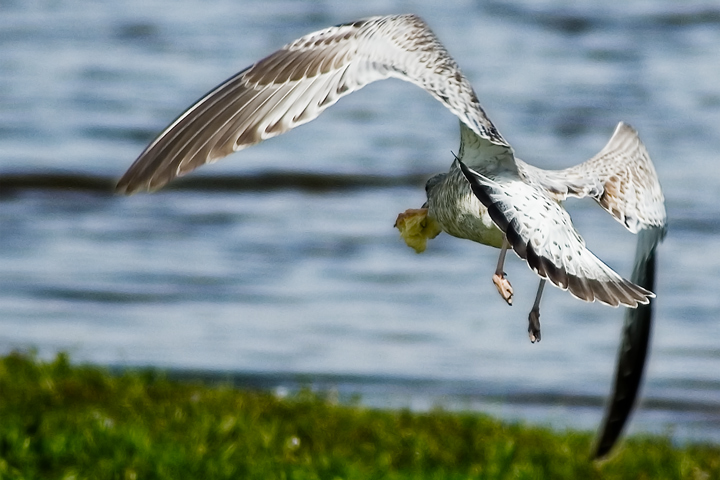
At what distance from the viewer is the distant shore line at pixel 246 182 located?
13.7 m

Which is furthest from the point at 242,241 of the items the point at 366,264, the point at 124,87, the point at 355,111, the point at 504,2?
the point at 504,2

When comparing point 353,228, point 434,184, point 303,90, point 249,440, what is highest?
point 303,90

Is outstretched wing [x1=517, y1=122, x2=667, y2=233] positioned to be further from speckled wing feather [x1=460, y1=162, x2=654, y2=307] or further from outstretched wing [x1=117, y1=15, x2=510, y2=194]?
outstretched wing [x1=117, y1=15, x2=510, y2=194]

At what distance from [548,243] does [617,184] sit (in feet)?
3.32

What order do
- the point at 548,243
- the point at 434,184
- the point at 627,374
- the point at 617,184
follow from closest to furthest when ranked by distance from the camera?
the point at 548,243 → the point at 434,184 → the point at 617,184 → the point at 627,374

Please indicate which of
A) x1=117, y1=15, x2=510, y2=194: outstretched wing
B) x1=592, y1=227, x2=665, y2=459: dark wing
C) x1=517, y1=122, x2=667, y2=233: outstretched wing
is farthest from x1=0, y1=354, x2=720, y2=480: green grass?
x1=117, y1=15, x2=510, y2=194: outstretched wing

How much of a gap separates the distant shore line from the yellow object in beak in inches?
346

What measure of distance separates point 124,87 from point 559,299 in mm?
8690

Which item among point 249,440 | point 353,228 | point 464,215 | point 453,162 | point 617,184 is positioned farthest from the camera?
point 353,228

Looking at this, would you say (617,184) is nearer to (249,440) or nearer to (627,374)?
(627,374)

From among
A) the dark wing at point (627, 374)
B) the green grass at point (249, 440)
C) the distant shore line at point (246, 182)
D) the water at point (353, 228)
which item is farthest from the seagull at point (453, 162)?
the distant shore line at point (246, 182)

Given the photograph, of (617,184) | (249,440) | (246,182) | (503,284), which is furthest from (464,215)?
(246,182)

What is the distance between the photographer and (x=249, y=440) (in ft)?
21.4

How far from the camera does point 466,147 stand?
4.58 metres
